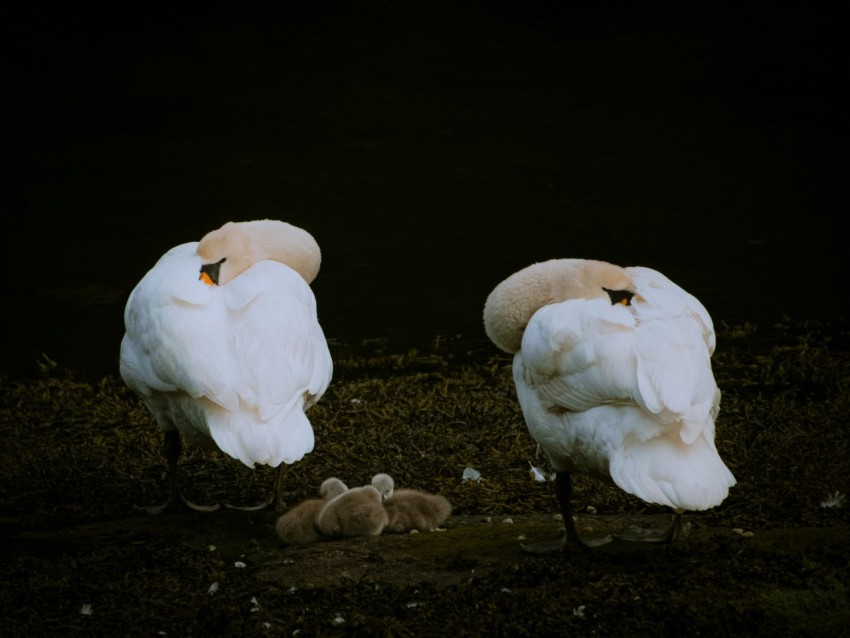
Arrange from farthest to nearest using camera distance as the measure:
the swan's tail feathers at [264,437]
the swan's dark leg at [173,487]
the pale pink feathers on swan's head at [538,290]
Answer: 1. the swan's dark leg at [173,487]
2. the pale pink feathers on swan's head at [538,290]
3. the swan's tail feathers at [264,437]

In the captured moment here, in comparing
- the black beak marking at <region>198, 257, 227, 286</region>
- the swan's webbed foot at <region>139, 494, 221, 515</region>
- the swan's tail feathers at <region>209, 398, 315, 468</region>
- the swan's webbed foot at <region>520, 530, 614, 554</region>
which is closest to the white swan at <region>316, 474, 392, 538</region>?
the swan's tail feathers at <region>209, 398, 315, 468</region>

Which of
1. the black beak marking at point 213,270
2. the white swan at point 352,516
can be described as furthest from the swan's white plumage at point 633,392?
the black beak marking at point 213,270

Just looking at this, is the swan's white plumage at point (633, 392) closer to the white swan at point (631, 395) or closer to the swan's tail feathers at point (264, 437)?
the white swan at point (631, 395)

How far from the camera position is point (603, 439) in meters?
4.23

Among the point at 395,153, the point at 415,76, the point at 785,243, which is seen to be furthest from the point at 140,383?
the point at 415,76

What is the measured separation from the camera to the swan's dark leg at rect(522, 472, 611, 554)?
445cm

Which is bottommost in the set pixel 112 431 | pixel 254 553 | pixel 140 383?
pixel 112 431

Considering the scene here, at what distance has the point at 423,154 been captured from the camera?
1127 centimetres

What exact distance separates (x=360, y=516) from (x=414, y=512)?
246mm

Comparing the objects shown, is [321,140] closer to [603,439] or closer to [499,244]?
[499,244]

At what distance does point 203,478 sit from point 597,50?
931 cm

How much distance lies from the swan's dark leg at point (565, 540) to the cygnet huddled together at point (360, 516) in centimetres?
53

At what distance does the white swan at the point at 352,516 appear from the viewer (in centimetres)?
470

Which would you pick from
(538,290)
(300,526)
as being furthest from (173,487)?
(538,290)
